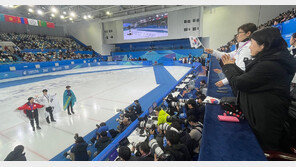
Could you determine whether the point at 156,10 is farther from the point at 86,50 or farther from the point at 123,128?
the point at 123,128

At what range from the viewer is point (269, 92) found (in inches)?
43.3

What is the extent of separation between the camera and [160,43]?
80.4ft

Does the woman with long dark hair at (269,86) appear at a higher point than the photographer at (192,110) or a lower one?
higher

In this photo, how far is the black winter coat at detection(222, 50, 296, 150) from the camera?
1.07 m

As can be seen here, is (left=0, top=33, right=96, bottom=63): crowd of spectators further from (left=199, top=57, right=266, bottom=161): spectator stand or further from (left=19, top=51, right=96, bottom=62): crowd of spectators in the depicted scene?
(left=199, top=57, right=266, bottom=161): spectator stand

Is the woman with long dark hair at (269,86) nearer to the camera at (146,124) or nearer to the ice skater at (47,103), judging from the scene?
the camera at (146,124)

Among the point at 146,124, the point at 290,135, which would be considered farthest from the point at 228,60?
the point at 146,124

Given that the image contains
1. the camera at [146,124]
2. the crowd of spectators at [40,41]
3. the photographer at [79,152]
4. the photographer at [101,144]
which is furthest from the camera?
the crowd of spectators at [40,41]

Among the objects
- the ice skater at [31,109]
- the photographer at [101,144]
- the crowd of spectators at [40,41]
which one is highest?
the crowd of spectators at [40,41]

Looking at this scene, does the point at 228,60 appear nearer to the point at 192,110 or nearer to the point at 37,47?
the point at 192,110

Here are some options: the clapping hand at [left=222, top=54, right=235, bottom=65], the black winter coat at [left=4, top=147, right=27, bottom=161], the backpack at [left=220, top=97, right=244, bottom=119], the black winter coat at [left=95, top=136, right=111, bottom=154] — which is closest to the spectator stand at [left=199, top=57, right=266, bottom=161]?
the backpack at [left=220, top=97, right=244, bottom=119]

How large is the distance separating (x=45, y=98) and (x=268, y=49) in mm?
6210

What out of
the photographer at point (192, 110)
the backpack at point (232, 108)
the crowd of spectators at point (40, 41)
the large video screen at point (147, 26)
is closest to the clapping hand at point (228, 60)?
the backpack at point (232, 108)

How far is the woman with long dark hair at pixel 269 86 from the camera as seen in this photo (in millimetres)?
1068
